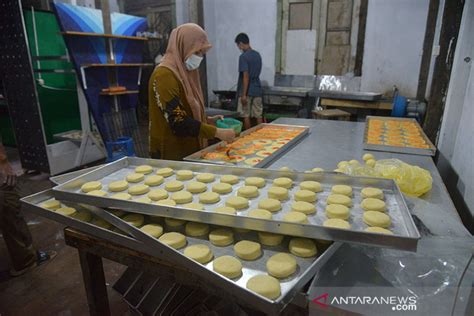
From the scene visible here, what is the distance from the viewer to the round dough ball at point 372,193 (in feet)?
4.01

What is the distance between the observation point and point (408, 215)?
3.27 feet

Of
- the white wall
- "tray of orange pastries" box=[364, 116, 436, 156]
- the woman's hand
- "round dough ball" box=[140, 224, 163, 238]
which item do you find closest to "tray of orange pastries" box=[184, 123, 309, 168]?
A: the woman's hand

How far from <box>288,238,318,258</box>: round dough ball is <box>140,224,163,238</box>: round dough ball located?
477mm

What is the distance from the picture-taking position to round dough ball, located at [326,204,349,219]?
1.10 m

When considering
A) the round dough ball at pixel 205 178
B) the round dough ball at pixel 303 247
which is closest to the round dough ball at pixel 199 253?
the round dough ball at pixel 303 247

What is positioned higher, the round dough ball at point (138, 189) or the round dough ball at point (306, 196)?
the round dough ball at point (306, 196)

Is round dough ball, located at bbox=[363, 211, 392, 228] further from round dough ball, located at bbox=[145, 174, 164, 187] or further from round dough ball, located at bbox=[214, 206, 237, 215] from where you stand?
round dough ball, located at bbox=[145, 174, 164, 187]

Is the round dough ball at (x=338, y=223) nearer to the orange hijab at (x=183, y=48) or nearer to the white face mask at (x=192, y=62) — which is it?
the orange hijab at (x=183, y=48)

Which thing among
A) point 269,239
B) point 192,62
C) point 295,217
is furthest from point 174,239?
point 192,62

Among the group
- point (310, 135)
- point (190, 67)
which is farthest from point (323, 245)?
point (310, 135)

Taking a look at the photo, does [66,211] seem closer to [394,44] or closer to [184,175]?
[184,175]

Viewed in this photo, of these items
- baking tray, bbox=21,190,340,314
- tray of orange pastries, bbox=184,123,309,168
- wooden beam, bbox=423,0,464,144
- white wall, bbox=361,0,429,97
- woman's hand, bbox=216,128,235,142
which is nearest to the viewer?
baking tray, bbox=21,190,340,314

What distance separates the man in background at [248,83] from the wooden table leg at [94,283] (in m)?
4.67

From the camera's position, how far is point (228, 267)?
926 mm
